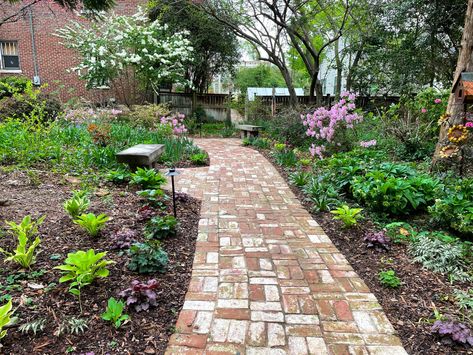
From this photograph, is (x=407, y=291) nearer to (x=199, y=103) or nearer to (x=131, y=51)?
(x=131, y=51)

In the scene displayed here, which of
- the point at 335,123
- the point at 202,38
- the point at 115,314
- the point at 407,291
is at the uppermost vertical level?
the point at 202,38

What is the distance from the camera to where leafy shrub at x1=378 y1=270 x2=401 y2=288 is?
7.92ft

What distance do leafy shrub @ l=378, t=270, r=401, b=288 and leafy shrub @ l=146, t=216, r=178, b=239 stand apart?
71.8 inches

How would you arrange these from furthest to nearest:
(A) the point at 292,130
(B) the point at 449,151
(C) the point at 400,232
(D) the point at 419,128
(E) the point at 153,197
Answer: (A) the point at 292,130 < (D) the point at 419,128 < (B) the point at 449,151 < (E) the point at 153,197 < (C) the point at 400,232

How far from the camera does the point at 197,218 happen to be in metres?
3.75

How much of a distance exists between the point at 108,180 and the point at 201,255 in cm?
223

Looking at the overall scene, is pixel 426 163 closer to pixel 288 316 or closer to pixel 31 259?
pixel 288 316

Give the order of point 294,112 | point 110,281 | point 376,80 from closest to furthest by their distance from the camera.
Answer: point 110,281
point 294,112
point 376,80

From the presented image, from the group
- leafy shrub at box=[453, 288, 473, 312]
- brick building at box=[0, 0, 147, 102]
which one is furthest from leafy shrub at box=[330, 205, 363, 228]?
brick building at box=[0, 0, 147, 102]

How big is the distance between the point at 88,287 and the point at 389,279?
2.12 metres

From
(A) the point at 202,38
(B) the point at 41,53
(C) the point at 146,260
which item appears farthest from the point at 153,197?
(B) the point at 41,53

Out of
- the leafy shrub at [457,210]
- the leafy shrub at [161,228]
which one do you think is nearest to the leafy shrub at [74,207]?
the leafy shrub at [161,228]

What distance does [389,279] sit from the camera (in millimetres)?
2459

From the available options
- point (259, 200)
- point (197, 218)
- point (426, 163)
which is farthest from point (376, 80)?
point (197, 218)
